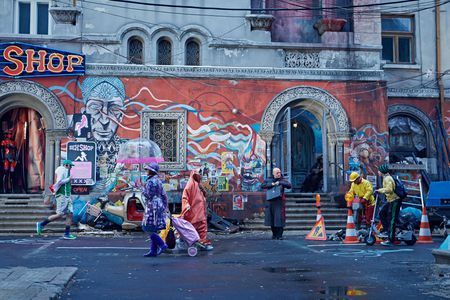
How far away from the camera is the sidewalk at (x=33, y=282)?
5974 mm

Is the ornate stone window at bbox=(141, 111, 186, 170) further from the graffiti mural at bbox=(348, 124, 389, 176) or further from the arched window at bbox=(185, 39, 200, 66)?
the graffiti mural at bbox=(348, 124, 389, 176)

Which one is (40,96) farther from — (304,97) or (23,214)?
(304,97)

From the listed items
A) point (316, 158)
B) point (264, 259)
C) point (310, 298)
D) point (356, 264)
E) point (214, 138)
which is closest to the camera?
point (310, 298)

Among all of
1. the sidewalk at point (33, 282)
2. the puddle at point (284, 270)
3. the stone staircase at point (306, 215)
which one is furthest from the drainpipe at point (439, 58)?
the sidewalk at point (33, 282)

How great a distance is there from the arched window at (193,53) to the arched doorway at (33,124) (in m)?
4.51

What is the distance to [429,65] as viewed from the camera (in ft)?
74.6

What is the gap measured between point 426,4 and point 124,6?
39.0 ft

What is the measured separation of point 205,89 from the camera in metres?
19.2

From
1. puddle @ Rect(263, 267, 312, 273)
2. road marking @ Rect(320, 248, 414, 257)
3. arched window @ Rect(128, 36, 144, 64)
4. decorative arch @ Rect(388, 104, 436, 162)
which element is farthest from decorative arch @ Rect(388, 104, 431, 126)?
puddle @ Rect(263, 267, 312, 273)

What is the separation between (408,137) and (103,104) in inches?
467

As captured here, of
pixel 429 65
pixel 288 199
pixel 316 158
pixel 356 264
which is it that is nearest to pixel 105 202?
pixel 288 199

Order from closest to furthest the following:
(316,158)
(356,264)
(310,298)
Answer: (310,298) → (356,264) → (316,158)

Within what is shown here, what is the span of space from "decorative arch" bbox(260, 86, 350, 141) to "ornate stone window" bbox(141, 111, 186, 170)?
8.86ft

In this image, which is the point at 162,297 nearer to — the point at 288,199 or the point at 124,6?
the point at 288,199
